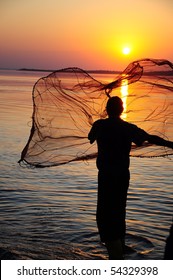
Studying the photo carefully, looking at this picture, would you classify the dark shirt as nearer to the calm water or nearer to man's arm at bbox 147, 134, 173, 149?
man's arm at bbox 147, 134, 173, 149

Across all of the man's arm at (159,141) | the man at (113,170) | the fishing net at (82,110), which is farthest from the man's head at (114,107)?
the fishing net at (82,110)

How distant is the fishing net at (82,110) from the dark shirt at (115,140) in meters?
1.24

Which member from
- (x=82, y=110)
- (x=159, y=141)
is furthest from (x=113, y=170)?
(x=82, y=110)

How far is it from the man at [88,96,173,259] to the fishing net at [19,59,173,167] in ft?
4.02

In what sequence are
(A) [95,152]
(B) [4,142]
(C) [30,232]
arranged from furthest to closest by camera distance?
(B) [4,142], (C) [30,232], (A) [95,152]

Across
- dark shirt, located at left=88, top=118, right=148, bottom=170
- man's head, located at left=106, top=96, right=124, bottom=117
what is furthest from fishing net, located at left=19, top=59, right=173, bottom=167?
dark shirt, located at left=88, top=118, right=148, bottom=170

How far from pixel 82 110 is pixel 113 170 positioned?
1827 mm

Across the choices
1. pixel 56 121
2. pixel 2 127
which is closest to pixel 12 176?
pixel 56 121

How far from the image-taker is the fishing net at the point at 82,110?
7.43m

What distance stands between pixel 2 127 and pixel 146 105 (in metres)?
13.0

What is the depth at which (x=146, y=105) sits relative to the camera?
8.04 meters

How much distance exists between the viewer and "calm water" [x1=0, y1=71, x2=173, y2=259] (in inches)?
301

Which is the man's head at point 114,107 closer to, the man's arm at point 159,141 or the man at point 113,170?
the man at point 113,170

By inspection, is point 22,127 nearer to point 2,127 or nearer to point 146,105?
point 2,127
